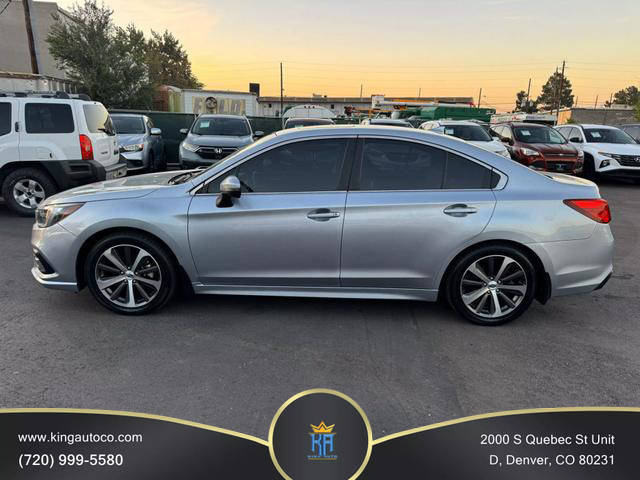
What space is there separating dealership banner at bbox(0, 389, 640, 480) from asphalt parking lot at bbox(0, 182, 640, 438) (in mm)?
515

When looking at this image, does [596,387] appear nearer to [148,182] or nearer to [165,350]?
[165,350]

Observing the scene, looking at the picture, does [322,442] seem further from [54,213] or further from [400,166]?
[54,213]

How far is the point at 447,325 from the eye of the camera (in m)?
3.86

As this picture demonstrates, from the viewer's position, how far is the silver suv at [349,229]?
361 cm

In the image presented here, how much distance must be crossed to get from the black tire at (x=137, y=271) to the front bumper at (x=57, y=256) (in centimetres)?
12

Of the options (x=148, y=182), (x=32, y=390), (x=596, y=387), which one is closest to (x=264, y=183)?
(x=148, y=182)

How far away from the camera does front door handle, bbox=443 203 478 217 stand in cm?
359

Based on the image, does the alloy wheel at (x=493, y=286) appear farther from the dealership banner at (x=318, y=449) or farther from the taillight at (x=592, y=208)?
the dealership banner at (x=318, y=449)

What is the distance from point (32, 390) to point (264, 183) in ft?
6.98

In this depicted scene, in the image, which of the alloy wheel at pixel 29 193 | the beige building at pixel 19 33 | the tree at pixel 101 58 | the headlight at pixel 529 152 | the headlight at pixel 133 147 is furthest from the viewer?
the beige building at pixel 19 33

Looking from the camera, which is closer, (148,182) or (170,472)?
(170,472)

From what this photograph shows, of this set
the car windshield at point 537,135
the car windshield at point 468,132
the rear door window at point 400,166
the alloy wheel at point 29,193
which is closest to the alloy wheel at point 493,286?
the rear door window at point 400,166

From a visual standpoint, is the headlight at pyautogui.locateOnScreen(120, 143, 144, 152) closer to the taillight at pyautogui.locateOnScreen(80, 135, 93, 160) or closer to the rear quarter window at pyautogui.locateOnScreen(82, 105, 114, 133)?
the rear quarter window at pyautogui.locateOnScreen(82, 105, 114, 133)

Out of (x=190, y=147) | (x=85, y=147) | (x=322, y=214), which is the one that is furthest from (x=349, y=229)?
(x=190, y=147)
